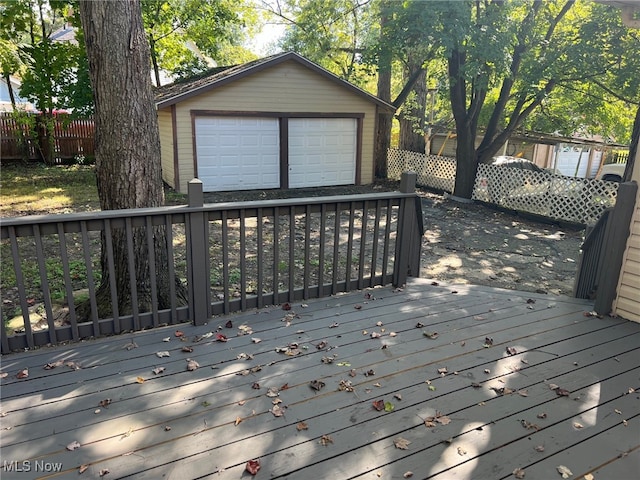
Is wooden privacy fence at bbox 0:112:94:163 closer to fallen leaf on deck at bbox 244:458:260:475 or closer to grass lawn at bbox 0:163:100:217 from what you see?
grass lawn at bbox 0:163:100:217

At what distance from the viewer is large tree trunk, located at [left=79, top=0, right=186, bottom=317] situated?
3.26 metres

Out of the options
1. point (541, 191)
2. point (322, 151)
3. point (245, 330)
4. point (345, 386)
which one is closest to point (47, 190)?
point (322, 151)

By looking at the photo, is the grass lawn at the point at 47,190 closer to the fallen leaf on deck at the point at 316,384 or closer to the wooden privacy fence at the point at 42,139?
the wooden privacy fence at the point at 42,139

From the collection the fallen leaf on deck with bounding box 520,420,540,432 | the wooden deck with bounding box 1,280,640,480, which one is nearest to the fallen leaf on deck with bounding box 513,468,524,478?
the wooden deck with bounding box 1,280,640,480

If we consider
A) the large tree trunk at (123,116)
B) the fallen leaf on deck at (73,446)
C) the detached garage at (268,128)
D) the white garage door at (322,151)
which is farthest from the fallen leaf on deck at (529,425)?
the white garage door at (322,151)

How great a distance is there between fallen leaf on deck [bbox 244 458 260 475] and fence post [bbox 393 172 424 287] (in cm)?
255

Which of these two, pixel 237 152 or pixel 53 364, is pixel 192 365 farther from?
pixel 237 152

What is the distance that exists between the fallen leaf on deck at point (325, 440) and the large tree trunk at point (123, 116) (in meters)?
1.62

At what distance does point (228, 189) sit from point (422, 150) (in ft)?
23.7

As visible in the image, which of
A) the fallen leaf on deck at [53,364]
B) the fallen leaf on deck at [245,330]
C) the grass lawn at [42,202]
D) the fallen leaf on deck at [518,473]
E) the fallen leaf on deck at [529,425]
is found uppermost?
the fallen leaf on deck at [53,364]

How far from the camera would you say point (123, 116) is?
3.39m

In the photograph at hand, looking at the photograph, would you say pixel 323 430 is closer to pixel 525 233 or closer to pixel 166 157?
pixel 525 233

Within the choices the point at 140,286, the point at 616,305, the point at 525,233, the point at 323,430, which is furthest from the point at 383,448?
the point at 525,233

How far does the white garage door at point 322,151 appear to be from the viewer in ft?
41.5
